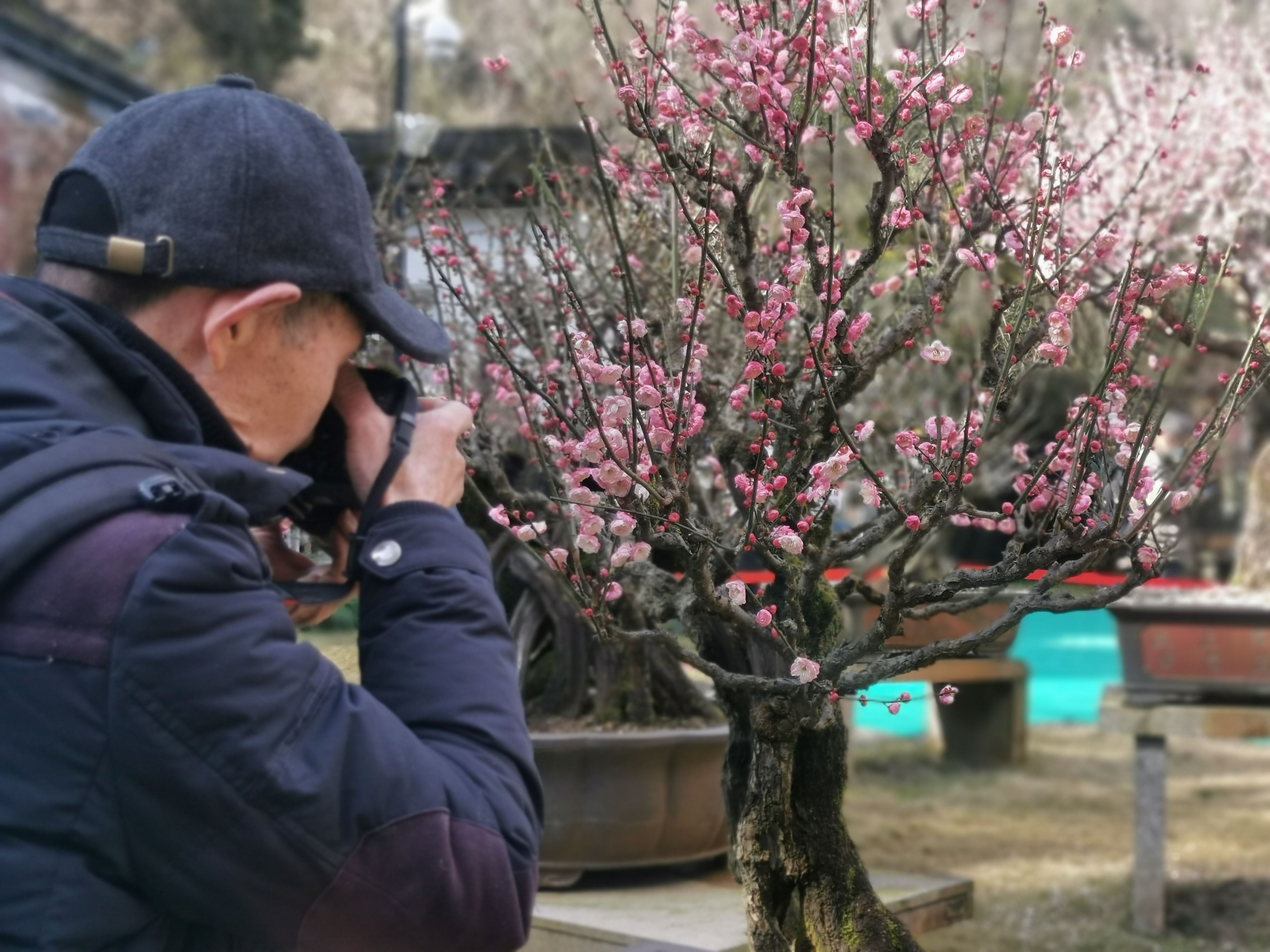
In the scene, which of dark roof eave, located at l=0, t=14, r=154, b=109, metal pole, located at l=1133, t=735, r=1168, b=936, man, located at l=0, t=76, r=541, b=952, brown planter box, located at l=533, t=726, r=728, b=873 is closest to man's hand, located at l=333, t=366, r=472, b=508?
man, located at l=0, t=76, r=541, b=952

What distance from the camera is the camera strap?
53.1 inches

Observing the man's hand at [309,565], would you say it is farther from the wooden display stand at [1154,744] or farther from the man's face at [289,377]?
the wooden display stand at [1154,744]

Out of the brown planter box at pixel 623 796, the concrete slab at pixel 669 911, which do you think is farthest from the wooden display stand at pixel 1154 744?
the brown planter box at pixel 623 796

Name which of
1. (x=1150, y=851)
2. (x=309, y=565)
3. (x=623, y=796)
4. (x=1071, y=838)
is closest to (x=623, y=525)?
(x=309, y=565)

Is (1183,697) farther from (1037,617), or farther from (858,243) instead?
(1037,617)

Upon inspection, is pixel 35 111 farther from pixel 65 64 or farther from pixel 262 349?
pixel 262 349

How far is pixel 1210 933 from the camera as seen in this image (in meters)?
5.76

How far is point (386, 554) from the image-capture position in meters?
1.31

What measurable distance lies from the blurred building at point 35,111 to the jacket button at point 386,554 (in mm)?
11905

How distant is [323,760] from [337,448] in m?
0.41

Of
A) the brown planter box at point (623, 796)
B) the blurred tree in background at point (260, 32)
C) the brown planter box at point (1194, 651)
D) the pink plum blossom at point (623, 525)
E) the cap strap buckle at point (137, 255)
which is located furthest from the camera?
the blurred tree in background at point (260, 32)

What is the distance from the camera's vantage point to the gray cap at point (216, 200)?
4.07 feet

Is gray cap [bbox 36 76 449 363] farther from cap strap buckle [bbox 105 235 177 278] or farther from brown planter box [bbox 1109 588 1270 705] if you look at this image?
brown planter box [bbox 1109 588 1270 705]

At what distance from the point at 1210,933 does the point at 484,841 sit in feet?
17.7
